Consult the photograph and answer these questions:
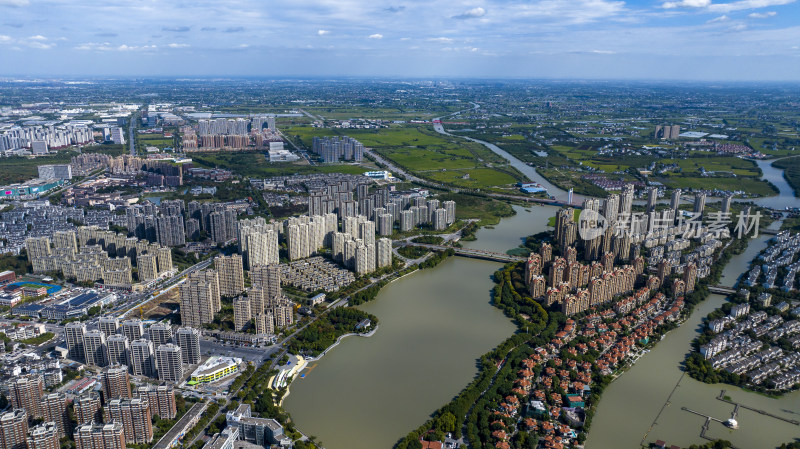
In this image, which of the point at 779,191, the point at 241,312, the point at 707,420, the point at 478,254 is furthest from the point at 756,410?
the point at 779,191

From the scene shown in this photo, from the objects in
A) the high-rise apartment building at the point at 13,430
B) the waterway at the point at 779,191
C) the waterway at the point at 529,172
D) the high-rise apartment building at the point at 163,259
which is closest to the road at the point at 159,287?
the high-rise apartment building at the point at 163,259

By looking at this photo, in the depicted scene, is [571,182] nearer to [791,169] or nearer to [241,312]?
[791,169]

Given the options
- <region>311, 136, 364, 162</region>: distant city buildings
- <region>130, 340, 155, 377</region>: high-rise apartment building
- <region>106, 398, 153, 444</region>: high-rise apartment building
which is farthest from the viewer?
<region>311, 136, 364, 162</region>: distant city buildings

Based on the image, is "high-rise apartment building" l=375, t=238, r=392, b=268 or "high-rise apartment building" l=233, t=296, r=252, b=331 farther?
"high-rise apartment building" l=375, t=238, r=392, b=268

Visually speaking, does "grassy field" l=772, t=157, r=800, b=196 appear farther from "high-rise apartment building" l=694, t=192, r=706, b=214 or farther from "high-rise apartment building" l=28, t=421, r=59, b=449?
"high-rise apartment building" l=28, t=421, r=59, b=449

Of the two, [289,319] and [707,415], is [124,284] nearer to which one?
[289,319]

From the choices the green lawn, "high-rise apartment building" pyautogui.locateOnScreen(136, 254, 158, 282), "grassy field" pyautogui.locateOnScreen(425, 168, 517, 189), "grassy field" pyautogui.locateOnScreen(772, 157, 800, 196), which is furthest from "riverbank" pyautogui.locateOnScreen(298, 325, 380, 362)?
"grassy field" pyautogui.locateOnScreen(772, 157, 800, 196)
